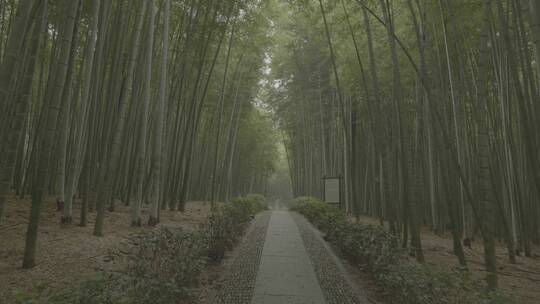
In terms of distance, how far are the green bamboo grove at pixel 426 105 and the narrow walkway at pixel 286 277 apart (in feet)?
3.76

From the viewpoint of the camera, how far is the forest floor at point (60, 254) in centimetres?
189

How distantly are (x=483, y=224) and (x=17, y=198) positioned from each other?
5929 mm

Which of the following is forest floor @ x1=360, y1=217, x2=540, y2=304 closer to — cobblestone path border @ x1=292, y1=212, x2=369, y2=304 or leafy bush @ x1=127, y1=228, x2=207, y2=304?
cobblestone path border @ x1=292, y1=212, x2=369, y2=304

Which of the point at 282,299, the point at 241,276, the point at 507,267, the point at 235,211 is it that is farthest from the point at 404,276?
the point at 235,211

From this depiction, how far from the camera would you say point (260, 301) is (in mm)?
2174

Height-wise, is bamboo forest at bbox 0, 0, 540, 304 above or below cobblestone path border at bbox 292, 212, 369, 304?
above

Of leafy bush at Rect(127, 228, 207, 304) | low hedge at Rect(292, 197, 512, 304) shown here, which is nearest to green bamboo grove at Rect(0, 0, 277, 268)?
leafy bush at Rect(127, 228, 207, 304)

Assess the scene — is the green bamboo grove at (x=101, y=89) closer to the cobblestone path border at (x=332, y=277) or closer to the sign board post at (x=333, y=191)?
the cobblestone path border at (x=332, y=277)

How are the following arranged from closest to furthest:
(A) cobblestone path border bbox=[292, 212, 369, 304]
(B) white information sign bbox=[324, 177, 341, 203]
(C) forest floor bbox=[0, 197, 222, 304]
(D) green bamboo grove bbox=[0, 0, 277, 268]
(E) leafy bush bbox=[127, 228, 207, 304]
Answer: (E) leafy bush bbox=[127, 228, 207, 304] → (C) forest floor bbox=[0, 197, 222, 304] → (D) green bamboo grove bbox=[0, 0, 277, 268] → (A) cobblestone path border bbox=[292, 212, 369, 304] → (B) white information sign bbox=[324, 177, 341, 203]

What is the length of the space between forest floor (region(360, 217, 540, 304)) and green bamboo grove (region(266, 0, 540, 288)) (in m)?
0.23

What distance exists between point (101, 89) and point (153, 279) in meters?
3.22

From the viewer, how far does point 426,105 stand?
5.12 metres

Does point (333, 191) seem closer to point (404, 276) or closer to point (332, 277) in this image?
point (332, 277)

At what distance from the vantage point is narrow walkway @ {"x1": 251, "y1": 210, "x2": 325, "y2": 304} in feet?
7.38
